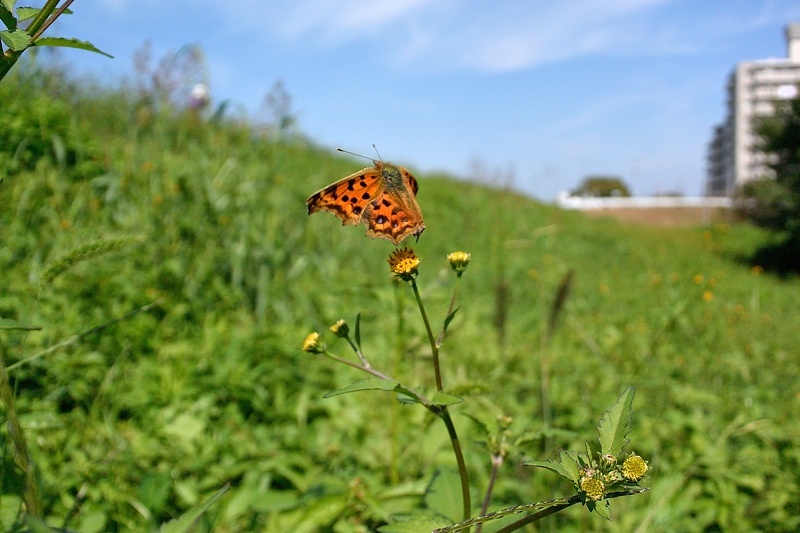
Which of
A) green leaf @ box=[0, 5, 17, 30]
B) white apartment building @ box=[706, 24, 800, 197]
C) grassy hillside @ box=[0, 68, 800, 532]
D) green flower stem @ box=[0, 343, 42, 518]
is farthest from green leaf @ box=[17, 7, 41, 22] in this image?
white apartment building @ box=[706, 24, 800, 197]

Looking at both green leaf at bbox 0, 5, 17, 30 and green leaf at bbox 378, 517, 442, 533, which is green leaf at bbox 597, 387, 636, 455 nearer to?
green leaf at bbox 378, 517, 442, 533

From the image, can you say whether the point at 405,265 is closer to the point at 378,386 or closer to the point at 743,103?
the point at 378,386

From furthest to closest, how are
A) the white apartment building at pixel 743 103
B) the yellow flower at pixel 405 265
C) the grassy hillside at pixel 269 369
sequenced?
the white apartment building at pixel 743 103, the grassy hillside at pixel 269 369, the yellow flower at pixel 405 265

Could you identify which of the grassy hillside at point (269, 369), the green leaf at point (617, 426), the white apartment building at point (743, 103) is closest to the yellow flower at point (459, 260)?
the grassy hillside at point (269, 369)

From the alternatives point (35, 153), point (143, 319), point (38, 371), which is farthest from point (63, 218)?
point (38, 371)

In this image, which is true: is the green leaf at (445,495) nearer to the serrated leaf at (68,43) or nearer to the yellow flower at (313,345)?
the yellow flower at (313,345)

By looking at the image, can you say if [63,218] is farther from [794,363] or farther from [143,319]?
[794,363]

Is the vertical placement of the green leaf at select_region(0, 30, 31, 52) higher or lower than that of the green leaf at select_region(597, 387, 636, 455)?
higher
